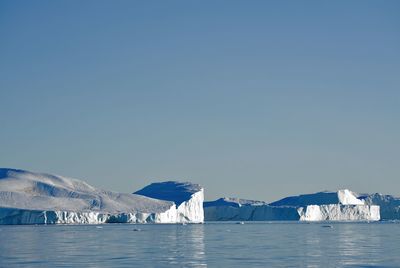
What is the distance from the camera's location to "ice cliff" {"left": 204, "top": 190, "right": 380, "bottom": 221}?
112562 mm

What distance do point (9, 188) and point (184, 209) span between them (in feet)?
78.9

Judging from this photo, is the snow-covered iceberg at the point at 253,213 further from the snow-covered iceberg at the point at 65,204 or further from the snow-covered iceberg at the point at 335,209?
the snow-covered iceberg at the point at 65,204

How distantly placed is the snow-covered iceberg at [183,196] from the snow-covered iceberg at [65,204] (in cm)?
218

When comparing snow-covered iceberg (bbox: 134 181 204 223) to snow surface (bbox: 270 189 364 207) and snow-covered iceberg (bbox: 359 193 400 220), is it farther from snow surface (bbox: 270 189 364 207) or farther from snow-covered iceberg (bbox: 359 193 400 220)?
snow-covered iceberg (bbox: 359 193 400 220)

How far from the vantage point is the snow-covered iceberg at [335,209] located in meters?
114

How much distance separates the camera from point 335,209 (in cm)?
11706

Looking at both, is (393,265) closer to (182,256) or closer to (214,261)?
(214,261)

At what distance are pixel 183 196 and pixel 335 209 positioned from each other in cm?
2507

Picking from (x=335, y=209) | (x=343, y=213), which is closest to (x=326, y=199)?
(x=335, y=209)

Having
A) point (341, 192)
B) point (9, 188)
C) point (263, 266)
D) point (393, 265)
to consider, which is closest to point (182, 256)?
point (263, 266)

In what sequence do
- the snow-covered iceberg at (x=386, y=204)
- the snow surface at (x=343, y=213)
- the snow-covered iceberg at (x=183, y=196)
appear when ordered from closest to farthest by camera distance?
1. the snow-covered iceberg at (x=183, y=196)
2. the snow surface at (x=343, y=213)
3. the snow-covered iceberg at (x=386, y=204)

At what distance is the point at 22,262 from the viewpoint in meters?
27.1

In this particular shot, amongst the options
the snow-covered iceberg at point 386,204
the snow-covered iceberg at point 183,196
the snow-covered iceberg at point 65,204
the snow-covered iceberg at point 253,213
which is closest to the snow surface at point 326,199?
the snow-covered iceberg at point 386,204

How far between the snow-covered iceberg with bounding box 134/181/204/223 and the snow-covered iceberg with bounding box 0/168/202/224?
2.18 m
